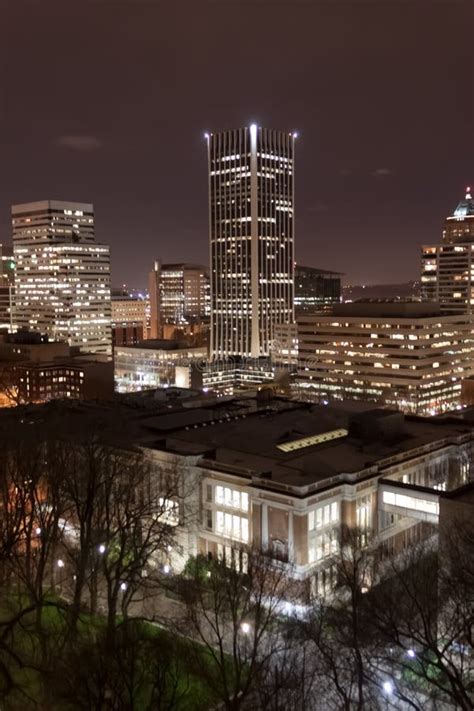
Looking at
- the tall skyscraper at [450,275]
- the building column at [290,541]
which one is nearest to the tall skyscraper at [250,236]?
the tall skyscraper at [450,275]

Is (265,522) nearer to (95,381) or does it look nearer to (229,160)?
(95,381)

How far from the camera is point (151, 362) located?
146 m

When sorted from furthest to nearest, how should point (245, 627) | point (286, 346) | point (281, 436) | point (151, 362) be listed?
1. point (286, 346)
2. point (151, 362)
3. point (281, 436)
4. point (245, 627)

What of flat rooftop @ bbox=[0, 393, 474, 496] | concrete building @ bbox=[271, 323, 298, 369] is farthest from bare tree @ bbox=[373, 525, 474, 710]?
concrete building @ bbox=[271, 323, 298, 369]

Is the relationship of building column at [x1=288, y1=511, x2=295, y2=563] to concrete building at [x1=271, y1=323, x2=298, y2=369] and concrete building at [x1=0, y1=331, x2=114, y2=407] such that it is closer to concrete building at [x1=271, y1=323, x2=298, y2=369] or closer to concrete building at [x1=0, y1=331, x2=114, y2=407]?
concrete building at [x1=0, y1=331, x2=114, y2=407]

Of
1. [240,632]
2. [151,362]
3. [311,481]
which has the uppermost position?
[151,362]

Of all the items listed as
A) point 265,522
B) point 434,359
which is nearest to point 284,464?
point 265,522

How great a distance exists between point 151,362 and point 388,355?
51305mm

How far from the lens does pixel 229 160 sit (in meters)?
172

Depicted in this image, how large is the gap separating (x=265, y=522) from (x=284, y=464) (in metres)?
5.23

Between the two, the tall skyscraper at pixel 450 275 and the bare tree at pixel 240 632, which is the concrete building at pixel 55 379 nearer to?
the bare tree at pixel 240 632

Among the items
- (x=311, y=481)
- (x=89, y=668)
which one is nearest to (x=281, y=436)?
(x=311, y=481)

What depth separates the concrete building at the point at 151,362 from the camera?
144m

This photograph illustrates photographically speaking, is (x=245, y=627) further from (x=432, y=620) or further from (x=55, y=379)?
(x=55, y=379)
